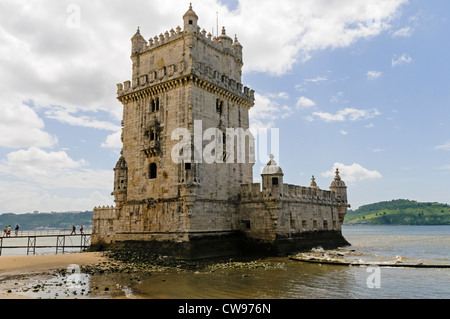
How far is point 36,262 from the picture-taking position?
27.0 m

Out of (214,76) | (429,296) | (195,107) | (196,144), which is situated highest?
(214,76)

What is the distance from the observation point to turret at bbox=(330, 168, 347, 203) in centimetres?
4316

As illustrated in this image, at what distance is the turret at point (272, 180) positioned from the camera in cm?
3098

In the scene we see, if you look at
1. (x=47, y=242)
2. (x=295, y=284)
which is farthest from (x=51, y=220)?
(x=295, y=284)

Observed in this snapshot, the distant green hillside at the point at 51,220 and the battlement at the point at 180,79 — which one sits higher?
the battlement at the point at 180,79

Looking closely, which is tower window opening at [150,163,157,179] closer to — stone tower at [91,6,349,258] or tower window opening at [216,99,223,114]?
stone tower at [91,6,349,258]

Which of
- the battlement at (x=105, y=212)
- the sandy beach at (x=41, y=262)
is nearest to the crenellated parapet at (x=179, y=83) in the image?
the battlement at (x=105, y=212)

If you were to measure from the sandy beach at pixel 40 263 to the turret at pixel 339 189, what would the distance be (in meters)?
27.8

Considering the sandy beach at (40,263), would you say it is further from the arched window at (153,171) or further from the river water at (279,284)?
the arched window at (153,171)

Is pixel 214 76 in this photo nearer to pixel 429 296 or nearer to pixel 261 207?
pixel 261 207

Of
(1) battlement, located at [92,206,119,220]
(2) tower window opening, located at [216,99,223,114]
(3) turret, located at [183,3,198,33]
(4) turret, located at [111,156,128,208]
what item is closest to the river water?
(4) turret, located at [111,156,128,208]

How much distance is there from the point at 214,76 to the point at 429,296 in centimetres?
2317

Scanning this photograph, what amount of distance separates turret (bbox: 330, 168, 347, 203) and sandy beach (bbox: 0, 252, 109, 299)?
27.8 metres
